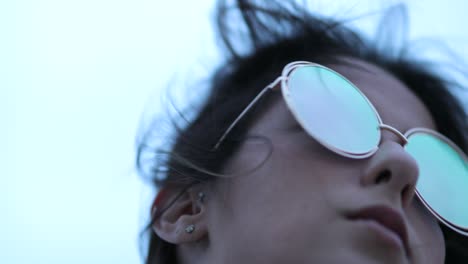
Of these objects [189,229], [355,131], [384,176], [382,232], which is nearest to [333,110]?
[355,131]

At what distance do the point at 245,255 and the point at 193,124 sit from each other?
488 mm

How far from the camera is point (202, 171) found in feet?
3.89

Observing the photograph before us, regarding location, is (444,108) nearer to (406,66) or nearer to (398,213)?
(406,66)

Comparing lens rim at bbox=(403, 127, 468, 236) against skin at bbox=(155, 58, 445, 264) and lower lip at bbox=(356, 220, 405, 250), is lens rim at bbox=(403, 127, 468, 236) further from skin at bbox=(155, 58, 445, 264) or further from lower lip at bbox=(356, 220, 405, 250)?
lower lip at bbox=(356, 220, 405, 250)

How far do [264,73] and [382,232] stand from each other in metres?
0.59

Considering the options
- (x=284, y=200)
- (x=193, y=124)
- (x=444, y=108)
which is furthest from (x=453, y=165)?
(x=193, y=124)

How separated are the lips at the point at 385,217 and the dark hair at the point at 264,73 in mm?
408

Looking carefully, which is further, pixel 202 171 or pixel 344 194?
pixel 202 171

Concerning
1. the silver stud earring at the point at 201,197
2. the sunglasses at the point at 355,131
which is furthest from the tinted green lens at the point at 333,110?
the silver stud earring at the point at 201,197

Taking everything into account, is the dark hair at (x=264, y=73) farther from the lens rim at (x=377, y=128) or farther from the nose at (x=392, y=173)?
the nose at (x=392, y=173)

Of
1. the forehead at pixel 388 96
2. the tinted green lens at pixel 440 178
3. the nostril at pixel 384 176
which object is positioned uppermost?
the nostril at pixel 384 176

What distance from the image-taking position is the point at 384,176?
99cm

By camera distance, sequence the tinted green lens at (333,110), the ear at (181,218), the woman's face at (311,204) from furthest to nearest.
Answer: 1. the ear at (181,218)
2. the tinted green lens at (333,110)
3. the woman's face at (311,204)

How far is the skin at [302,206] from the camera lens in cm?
92
